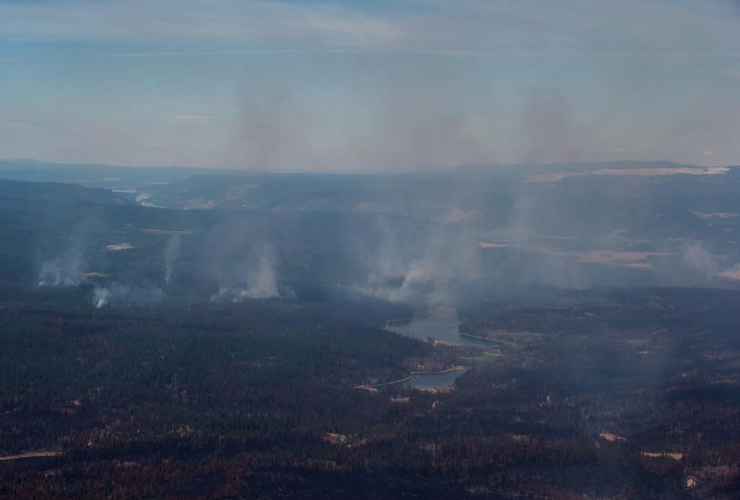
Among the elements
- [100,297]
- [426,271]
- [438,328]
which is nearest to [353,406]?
[438,328]

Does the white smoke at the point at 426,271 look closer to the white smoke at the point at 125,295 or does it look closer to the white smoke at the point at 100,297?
the white smoke at the point at 125,295

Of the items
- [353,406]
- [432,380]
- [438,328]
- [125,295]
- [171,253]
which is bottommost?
[438,328]

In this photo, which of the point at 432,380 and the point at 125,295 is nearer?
the point at 432,380

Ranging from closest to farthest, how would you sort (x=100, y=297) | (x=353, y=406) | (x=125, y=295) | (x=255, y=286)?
1. (x=353, y=406)
2. (x=100, y=297)
3. (x=125, y=295)
4. (x=255, y=286)

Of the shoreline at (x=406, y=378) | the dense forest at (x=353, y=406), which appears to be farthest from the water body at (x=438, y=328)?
the shoreline at (x=406, y=378)

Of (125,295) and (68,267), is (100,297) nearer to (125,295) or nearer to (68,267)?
(125,295)

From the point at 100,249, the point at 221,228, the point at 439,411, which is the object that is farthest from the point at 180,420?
the point at 221,228
